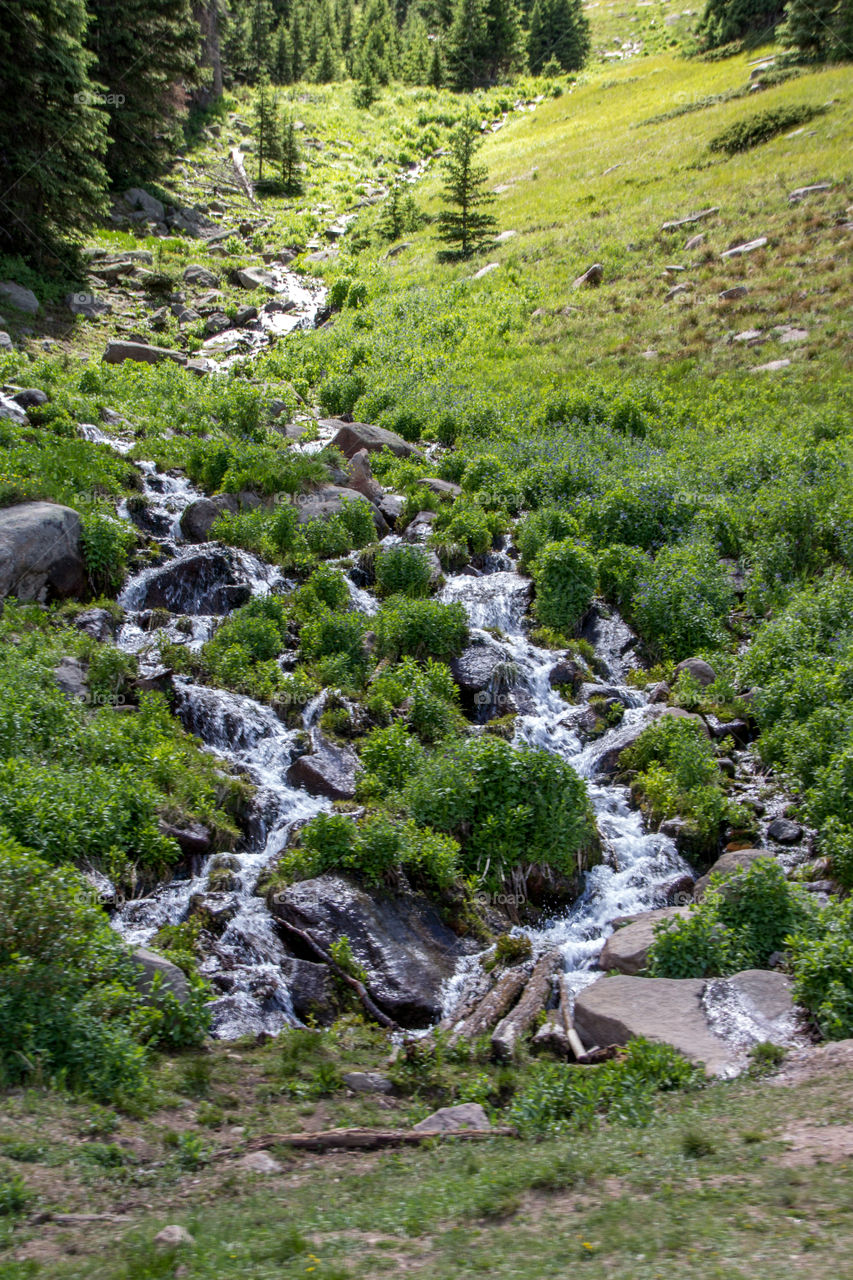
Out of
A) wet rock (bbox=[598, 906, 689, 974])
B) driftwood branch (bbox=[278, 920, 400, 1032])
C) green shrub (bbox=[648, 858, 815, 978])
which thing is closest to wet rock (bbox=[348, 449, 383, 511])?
driftwood branch (bbox=[278, 920, 400, 1032])

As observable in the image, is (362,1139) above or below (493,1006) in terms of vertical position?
above

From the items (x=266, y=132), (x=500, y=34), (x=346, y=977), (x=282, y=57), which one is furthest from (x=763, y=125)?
(x=282, y=57)

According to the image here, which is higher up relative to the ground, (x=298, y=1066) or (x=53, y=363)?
(x=53, y=363)

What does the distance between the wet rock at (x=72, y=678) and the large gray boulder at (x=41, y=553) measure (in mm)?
2337

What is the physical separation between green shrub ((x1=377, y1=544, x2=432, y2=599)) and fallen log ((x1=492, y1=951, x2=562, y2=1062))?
901cm

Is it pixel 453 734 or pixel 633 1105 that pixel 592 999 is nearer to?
pixel 633 1105

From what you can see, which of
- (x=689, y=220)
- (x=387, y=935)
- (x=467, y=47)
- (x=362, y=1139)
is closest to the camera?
(x=362, y=1139)

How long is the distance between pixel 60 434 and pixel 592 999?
17879 mm

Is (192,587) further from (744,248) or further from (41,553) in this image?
(744,248)

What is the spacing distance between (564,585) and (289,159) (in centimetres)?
4904

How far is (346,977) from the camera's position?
9.59 m

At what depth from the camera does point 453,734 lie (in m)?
13.7

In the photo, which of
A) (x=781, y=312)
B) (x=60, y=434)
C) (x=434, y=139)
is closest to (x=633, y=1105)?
(x=60, y=434)

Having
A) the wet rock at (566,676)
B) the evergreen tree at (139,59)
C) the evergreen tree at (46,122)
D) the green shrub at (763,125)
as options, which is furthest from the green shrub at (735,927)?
the green shrub at (763,125)
